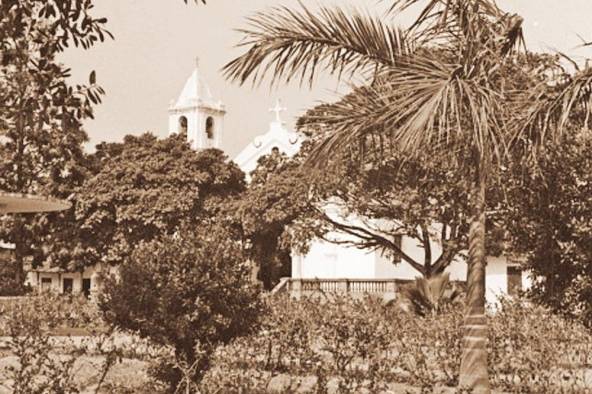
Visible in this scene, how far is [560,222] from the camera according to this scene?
7785 millimetres

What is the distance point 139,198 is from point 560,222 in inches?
1210

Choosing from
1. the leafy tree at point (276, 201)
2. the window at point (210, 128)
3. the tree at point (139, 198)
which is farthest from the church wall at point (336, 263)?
the window at point (210, 128)

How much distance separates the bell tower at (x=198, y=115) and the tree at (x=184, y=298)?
49.7m

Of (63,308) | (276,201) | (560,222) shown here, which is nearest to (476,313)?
(560,222)

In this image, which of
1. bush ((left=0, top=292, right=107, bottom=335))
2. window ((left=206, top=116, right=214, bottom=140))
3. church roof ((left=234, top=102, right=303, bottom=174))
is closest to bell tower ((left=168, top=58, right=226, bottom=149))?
window ((left=206, top=116, right=214, bottom=140))

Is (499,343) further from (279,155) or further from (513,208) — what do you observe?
(279,155)

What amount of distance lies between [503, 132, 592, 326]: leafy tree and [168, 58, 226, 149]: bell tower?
50826 millimetres

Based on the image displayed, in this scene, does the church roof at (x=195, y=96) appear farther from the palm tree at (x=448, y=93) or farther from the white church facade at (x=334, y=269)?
the palm tree at (x=448, y=93)

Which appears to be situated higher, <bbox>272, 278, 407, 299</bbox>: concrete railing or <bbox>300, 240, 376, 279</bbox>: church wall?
<bbox>300, 240, 376, 279</bbox>: church wall

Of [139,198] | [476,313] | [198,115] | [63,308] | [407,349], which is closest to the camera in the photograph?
[476,313]

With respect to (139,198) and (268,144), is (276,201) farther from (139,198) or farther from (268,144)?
(268,144)

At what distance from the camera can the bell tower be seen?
58.7 meters

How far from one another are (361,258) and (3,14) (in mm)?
32992

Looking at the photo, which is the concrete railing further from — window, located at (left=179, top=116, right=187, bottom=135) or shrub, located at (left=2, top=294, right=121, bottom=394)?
window, located at (left=179, top=116, right=187, bottom=135)
